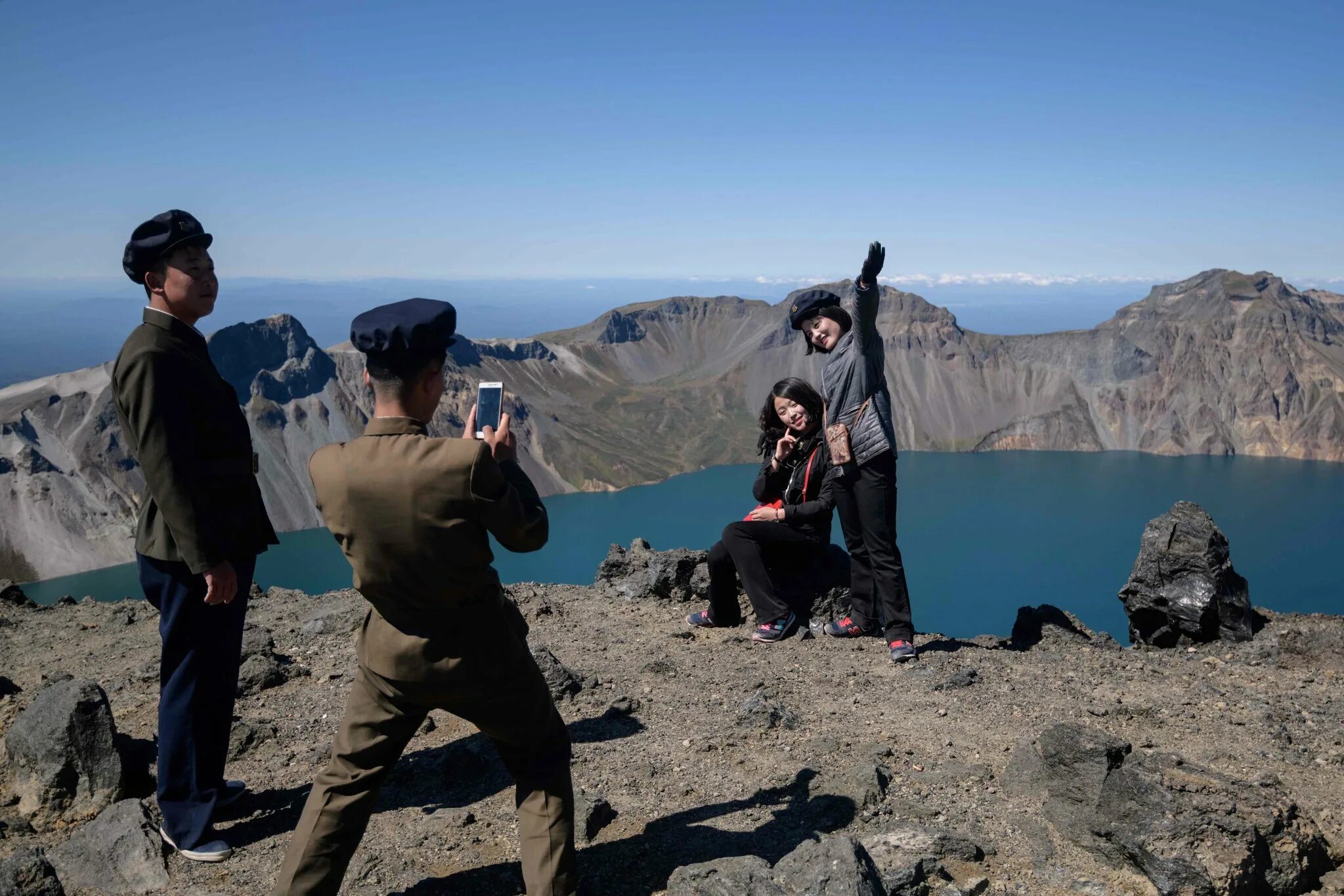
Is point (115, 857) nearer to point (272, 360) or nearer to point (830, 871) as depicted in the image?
point (830, 871)

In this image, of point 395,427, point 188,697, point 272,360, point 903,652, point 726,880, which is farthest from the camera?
point 272,360

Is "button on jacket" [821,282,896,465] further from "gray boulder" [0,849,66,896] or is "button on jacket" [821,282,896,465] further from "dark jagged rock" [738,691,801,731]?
"gray boulder" [0,849,66,896]

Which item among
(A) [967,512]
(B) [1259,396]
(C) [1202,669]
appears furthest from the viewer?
(B) [1259,396]

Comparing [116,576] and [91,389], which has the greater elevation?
[91,389]

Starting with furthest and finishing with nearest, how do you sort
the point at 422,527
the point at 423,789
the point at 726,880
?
the point at 423,789 → the point at 726,880 → the point at 422,527

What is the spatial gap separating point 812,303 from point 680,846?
4.15 m

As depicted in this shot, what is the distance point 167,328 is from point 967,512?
121 meters

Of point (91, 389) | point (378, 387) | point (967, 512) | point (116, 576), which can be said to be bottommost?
point (116, 576)

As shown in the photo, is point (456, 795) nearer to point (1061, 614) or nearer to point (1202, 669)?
point (1202, 669)

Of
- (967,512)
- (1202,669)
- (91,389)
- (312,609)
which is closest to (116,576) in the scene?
(91,389)

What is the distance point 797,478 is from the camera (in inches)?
283

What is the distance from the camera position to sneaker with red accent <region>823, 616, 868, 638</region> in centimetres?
729

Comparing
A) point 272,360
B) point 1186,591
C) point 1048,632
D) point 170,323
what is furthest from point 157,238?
point 272,360

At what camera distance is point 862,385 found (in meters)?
6.59
